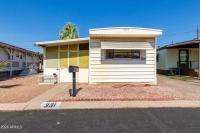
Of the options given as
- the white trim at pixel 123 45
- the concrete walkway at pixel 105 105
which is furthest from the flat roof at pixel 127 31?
the concrete walkway at pixel 105 105

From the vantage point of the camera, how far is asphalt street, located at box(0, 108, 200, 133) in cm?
459

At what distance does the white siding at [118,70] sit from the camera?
12289 millimetres

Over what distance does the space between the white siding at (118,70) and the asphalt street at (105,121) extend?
581 cm

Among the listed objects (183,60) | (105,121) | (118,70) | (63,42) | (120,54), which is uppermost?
Answer: (63,42)

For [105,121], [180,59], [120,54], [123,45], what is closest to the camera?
[105,121]

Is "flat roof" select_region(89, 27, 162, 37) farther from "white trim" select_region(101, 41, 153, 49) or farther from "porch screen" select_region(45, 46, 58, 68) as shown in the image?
"porch screen" select_region(45, 46, 58, 68)

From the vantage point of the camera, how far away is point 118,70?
12.3 meters

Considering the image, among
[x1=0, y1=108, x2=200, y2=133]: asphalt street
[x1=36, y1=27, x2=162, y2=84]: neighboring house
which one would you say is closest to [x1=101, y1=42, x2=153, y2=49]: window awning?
[x1=36, y1=27, x2=162, y2=84]: neighboring house

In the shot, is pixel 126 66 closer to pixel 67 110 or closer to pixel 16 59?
pixel 67 110

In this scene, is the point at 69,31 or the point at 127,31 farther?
the point at 69,31

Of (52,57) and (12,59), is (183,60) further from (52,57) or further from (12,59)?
(12,59)

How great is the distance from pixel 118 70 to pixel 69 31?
2787 cm

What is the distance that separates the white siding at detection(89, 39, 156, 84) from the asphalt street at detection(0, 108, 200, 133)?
581cm

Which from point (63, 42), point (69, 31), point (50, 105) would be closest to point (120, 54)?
point (63, 42)
